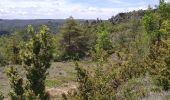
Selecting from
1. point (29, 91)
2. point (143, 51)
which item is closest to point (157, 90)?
point (29, 91)

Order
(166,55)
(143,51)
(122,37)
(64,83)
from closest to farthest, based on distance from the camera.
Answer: (166,55) → (143,51) → (64,83) → (122,37)

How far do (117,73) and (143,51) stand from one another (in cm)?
1351

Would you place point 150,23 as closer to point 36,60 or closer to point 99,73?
point 36,60

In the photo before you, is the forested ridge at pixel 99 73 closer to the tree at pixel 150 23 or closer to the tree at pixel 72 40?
the tree at pixel 150 23

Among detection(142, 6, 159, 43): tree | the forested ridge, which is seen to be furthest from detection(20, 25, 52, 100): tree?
detection(142, 6, 159, 43): tree

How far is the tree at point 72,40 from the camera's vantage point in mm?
94875

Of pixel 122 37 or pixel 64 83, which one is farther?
pixel 122 37

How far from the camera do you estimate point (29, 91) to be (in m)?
28.6

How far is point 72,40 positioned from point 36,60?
6528 centimetres

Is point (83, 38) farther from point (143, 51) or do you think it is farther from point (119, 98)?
point (119, 98)

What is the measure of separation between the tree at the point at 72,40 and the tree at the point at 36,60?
210 ft

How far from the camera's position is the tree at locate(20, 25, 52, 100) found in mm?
30000

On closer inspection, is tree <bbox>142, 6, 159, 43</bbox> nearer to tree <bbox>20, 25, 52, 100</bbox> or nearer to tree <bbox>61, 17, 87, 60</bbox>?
tree <bbox>61, 17, 87, 60</bbox>

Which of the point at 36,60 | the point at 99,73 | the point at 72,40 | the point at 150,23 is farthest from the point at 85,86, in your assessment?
the point at 72,40
